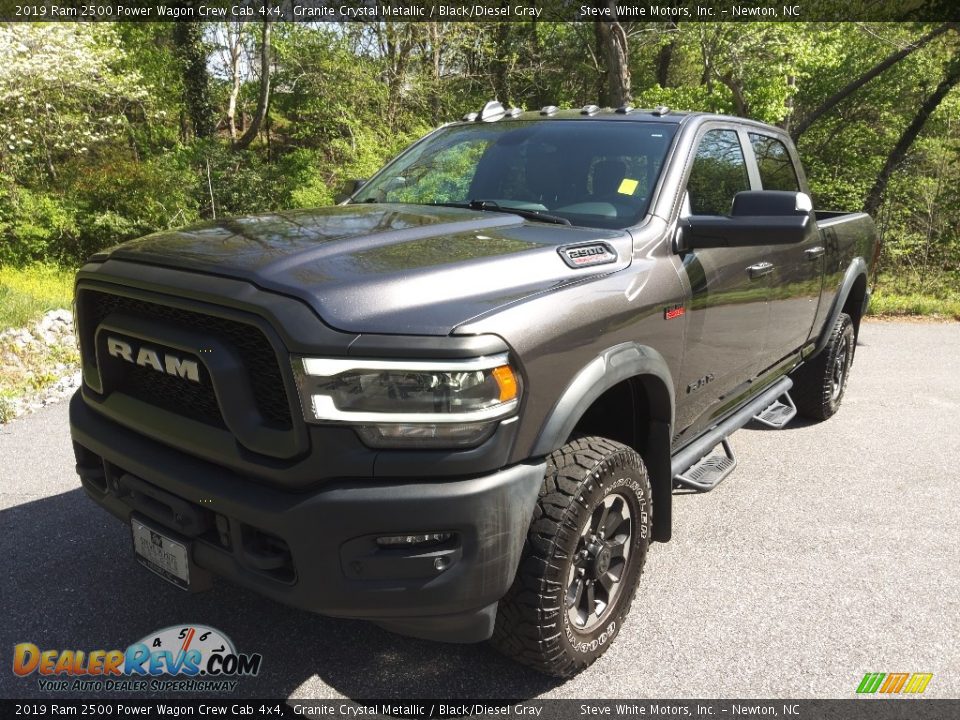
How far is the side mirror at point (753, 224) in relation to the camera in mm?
2635

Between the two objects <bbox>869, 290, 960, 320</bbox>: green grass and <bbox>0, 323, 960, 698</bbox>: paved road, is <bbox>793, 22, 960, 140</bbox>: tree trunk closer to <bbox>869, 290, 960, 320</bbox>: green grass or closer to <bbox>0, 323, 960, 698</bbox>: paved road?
<bbox>869, 290, 960, 320</bbox>: green grass

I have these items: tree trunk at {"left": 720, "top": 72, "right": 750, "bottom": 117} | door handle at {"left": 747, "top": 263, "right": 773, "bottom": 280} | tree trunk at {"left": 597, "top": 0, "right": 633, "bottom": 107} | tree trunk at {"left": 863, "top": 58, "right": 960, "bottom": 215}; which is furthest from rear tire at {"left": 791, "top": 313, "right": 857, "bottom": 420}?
tree trunk at {"left": 720, "top": 72, "right": 750, "bottom": 117}

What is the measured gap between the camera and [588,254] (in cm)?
248

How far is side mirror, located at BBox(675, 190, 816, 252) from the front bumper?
4.25 feet

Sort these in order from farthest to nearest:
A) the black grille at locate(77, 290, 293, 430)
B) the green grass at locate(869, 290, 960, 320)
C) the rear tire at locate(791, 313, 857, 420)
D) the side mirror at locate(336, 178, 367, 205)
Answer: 1. the green grass at locate(869, 290, 960, 320)
2. the rear tire at locate(791, 313, 857, 420)
3. the side mirror at locate(336, 178, 367, 205)
4. the black grille at locate(77, 290, 293, 430)

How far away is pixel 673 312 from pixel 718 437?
3.19 ft

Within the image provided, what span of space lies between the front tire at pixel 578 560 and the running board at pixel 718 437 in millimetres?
516

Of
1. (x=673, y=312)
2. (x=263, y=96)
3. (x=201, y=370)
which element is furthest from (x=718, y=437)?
(x=263, y=96)

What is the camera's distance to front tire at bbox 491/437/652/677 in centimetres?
217

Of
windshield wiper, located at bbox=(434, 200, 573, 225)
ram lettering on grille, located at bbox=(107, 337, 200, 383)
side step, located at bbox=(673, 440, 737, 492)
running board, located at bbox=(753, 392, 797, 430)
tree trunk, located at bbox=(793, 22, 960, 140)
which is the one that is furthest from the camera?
tree trunk, located at bbox=(793, 22, 960, 140)

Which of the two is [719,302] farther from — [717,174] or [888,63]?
[888,63]

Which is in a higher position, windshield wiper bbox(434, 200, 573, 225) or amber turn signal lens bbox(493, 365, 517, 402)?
windshield wiper bbox(434, 200, 573, 225)

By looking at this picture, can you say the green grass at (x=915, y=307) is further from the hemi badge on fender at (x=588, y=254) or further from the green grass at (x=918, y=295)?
the hemi badge on fender at (x=588, y=254)

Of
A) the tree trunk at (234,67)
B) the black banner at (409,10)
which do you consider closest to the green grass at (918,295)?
the black banner at (409,10)
